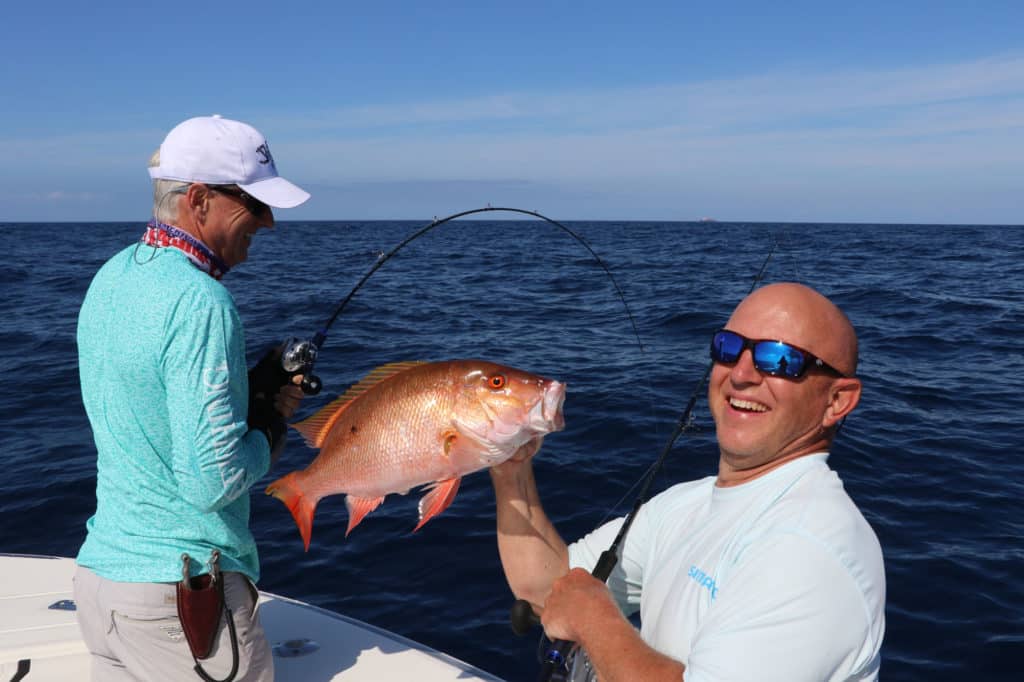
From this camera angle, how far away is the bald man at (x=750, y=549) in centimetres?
178

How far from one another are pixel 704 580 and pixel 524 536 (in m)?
0.81

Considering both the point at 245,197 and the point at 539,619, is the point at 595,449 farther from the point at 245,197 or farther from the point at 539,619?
the point at 245,197

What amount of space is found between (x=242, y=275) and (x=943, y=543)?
73.2 feet

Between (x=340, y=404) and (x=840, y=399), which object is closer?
(x=840, y=399)

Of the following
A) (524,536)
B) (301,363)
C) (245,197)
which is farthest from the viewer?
(301,363)

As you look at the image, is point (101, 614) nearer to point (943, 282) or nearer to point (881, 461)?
point (881, 461)

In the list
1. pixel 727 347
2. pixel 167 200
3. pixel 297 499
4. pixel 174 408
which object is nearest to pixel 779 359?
pixel 727 347

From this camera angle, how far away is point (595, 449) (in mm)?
7945

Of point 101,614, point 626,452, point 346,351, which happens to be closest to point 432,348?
point 346,351

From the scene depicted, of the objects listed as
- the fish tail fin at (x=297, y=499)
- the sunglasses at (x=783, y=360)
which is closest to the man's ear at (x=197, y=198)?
the fish tail fin at (x=297, y=499)

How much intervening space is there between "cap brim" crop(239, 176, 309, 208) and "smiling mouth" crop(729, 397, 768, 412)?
1.61 meters

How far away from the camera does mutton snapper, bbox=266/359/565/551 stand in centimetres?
249

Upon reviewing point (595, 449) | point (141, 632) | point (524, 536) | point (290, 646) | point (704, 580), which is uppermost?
point (704, 580)

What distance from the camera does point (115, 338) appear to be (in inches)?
93.9
